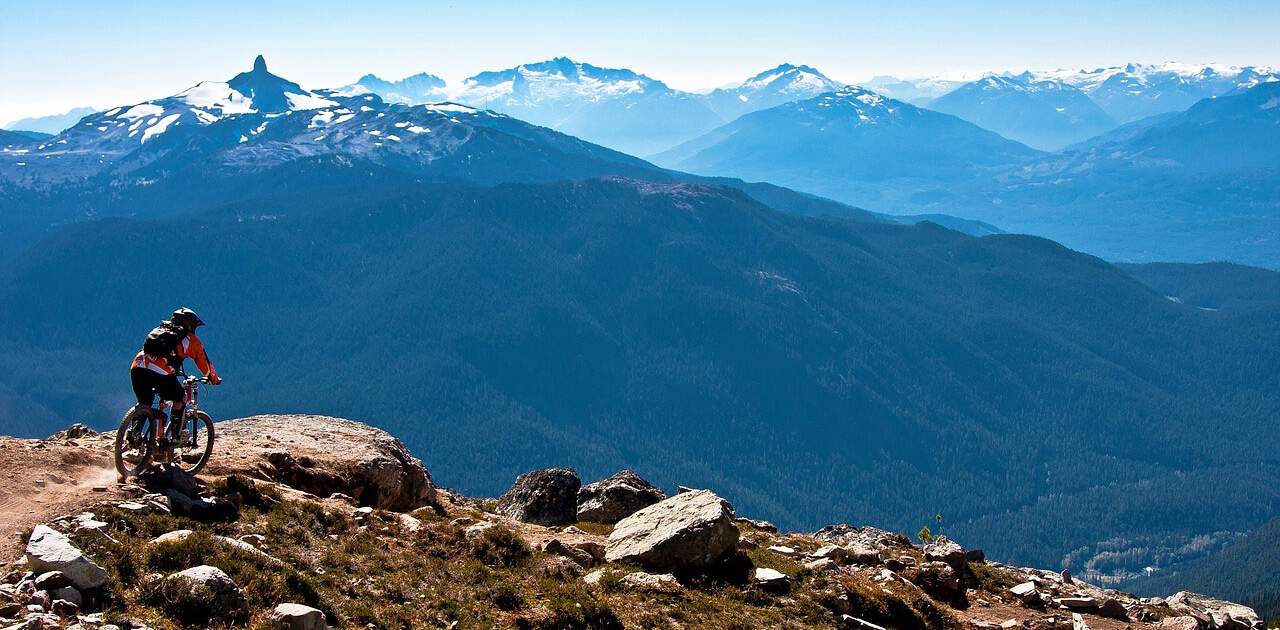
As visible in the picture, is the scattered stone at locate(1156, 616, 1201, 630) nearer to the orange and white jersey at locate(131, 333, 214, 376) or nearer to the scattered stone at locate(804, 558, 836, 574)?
the scattered stone at locate(804, 558, 836, 574)

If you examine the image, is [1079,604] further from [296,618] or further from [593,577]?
[296,618]

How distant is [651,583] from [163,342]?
47.4 ft

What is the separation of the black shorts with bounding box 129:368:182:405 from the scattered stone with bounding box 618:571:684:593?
13.2 meters

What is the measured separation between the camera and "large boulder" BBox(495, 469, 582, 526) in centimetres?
3588

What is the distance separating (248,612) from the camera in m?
18.0

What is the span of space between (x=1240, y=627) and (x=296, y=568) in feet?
92.0

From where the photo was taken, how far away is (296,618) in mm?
17438

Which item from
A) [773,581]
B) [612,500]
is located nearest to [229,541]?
[773,581]

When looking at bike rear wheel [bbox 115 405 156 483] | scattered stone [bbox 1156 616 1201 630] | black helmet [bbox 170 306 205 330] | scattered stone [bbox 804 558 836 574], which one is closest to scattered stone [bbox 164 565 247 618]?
bike rear wheel [bbox 115 405 156 483]

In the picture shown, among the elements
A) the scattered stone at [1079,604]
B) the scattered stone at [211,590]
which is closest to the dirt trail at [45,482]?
the scattered stone at [211,590]

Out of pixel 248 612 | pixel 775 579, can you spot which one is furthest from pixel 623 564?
pixel 248 612

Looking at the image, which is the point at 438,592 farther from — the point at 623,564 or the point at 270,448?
the point at 270,448

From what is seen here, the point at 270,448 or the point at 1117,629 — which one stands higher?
the point at 270,448

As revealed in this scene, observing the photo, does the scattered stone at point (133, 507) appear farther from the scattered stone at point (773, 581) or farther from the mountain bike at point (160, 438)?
the scattered stone at point (773, 581)
